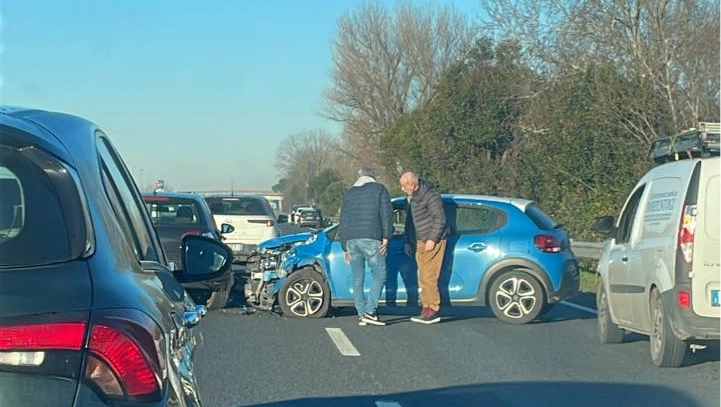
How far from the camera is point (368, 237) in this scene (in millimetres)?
12430

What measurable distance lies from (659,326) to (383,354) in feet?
8.28

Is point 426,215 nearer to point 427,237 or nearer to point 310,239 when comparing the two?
point 427,237

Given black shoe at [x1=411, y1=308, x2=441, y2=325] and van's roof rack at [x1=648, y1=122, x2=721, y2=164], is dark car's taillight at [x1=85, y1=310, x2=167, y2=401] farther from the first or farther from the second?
black shoe at [x1=411, y1=308, x2=441, y2=325]

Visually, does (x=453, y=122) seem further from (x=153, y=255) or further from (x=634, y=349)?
(x=153, y=255)

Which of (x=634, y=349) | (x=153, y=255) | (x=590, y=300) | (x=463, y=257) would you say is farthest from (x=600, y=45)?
(x=153, y=255)

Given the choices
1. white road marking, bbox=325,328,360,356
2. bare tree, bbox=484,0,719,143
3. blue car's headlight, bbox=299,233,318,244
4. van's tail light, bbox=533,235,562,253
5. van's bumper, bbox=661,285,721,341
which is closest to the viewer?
van's bumper, bbox=661,285,721,341

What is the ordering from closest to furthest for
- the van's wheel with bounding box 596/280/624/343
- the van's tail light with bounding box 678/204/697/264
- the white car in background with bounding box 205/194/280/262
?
the van's tail light with bounding box 678/204/697/264 → the van's wheel with bounding box 596/280/624/343 → the white car in background with bounding box 205/194/280/262

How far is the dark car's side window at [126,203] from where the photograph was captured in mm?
3508

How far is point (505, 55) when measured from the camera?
3681 cm

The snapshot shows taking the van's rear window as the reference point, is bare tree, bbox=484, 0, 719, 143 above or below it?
above

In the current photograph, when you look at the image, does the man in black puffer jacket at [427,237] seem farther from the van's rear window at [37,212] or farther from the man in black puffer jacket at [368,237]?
the van's rear window at [37,212]

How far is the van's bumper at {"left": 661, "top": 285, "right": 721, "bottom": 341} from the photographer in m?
8.65

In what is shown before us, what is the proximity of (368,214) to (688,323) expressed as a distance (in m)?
4.70

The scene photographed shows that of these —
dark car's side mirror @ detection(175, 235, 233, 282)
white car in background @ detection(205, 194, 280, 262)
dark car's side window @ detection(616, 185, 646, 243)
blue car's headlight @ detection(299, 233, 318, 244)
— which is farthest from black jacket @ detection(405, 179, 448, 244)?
white car in background @ detection(205, 194, 280, 262)
